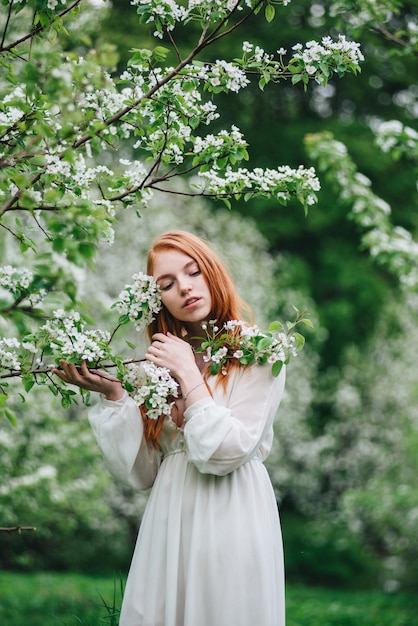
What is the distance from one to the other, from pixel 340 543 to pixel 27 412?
6128 millimetres

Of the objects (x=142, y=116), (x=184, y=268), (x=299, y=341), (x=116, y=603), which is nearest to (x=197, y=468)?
(x=299, y=341)

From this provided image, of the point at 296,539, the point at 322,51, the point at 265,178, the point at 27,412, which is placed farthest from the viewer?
the point at 296,539

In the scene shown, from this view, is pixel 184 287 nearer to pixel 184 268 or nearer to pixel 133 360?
pixel 184 268

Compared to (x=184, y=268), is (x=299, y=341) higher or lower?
lower

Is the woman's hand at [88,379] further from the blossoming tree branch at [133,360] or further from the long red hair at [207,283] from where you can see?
the long red hair at [207,283]

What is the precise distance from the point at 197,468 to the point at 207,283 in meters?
0.62

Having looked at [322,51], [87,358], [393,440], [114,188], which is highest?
[393,440]

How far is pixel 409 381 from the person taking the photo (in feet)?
37.2

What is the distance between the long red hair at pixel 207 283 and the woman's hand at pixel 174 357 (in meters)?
0.17

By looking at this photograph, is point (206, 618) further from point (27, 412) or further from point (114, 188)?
point (27, 412)

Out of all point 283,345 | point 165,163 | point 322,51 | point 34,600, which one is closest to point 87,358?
point 283,345

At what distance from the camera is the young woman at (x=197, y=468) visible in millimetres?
2365

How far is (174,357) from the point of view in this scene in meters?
2.43

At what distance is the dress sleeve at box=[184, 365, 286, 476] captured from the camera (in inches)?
91.4
